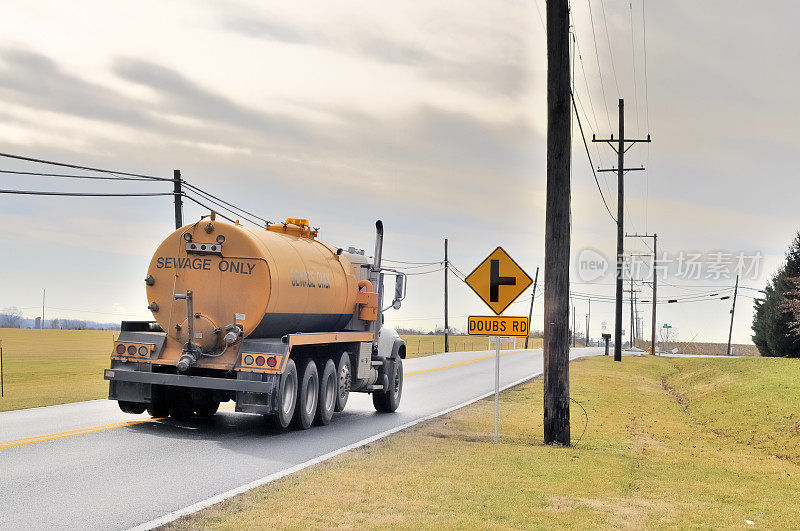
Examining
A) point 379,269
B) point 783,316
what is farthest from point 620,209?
point 379,269

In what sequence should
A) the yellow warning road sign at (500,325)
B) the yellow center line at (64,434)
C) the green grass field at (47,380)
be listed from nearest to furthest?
the yellow center line at (64,434) < the yellow warning road sign at (500,325) < the green grass field at (47,380)

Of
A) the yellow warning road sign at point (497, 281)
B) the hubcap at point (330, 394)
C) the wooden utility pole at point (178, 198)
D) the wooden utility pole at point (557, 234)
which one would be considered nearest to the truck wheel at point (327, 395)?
the hubcap at point (330, 394)

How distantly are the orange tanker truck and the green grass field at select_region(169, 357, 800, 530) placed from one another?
2.07m

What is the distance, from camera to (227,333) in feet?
49.1

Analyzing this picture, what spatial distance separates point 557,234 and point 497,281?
1374mm

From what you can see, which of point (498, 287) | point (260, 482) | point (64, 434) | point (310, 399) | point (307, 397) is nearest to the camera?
point (260, 482)

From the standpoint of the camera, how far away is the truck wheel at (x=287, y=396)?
14807 millimetres

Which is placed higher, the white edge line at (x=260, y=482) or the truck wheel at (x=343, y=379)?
the truck wheel at (x=343, y=379)

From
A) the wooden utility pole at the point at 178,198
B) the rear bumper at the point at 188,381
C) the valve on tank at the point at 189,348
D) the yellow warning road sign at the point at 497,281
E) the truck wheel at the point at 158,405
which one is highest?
the wooden utility pole at the point at 178,198

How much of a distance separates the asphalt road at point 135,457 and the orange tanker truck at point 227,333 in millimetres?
530

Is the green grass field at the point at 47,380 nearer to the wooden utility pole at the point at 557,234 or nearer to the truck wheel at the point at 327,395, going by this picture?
the truck wheel at the point at 327,395

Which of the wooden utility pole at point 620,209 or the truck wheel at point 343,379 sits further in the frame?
the wooden utility pole at point 620,209

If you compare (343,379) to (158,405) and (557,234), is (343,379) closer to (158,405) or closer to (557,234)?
(158,405)

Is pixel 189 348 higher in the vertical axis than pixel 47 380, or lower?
higher
